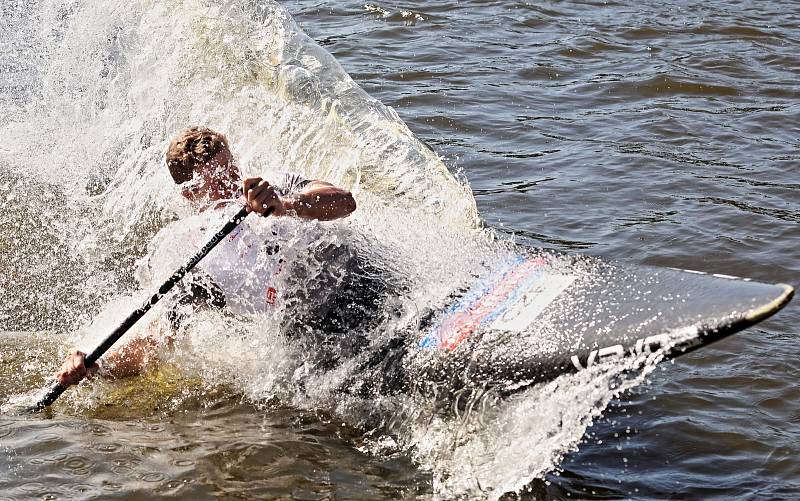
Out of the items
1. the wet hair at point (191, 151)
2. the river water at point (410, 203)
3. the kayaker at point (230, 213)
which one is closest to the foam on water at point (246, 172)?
the river water at point (410, 203)

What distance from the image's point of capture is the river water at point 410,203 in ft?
13.1

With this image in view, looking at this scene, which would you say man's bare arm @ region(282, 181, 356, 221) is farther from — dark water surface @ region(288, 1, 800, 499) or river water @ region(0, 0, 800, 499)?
dark water surface @ region(288, 1, 800, 499)

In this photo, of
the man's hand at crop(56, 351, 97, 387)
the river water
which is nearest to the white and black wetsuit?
the river water

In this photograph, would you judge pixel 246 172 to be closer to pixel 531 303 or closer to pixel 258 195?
pixel 258 195

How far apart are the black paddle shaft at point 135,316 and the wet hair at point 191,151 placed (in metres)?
0.39

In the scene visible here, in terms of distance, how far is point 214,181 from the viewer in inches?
175

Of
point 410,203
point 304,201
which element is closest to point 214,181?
point 304,201

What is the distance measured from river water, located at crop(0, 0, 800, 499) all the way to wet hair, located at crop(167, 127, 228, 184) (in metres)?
0.64

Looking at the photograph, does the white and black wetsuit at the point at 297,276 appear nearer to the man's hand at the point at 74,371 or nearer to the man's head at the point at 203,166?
the man's head at the point at 203,166

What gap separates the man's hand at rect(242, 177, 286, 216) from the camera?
409 centimetres

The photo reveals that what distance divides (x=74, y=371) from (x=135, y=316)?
36 cm

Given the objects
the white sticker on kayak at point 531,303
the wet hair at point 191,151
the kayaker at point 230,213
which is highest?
the wet hair at point 191,151

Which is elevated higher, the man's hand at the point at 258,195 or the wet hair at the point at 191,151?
the wet hair at the point at 191,151

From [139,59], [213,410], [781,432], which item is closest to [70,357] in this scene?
[213,410]
